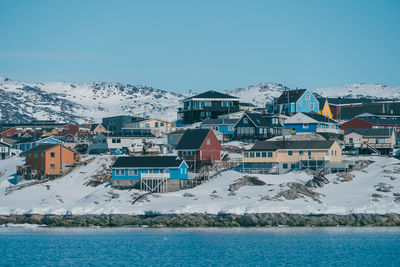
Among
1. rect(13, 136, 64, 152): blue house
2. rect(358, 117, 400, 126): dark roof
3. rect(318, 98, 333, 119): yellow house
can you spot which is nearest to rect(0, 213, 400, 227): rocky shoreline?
rect(13, 136, 64, 152): blue house

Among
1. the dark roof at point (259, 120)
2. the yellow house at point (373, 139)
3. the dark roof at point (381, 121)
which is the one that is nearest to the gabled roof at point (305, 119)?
the dark roof at point (259, 120)

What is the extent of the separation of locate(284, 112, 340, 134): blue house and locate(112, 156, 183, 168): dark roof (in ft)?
103

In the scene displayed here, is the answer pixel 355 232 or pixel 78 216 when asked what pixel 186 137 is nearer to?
pixel 78 216

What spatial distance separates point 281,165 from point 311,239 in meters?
25.7

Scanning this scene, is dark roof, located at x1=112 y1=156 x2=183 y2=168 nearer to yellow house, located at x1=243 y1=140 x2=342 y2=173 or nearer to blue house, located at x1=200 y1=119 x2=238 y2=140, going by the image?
yellow house, located at x1=243 y1=140 x2=342 y2=173

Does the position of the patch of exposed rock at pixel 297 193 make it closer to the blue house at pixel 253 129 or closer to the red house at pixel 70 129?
the blue house at pixel 253 129

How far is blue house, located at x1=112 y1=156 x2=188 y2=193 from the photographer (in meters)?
84.1

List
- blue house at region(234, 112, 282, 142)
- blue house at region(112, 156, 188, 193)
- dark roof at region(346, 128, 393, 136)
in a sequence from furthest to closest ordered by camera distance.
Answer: blue house at region(234, 112, 282, 142) → dark roof at region(346, 128, 393, 136) → blue house at region(112, 156, 188, 193)

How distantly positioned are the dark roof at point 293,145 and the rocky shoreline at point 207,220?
17560 mm

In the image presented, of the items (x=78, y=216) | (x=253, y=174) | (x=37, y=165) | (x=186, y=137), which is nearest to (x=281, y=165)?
(x=253, y=174)

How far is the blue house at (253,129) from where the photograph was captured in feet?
358

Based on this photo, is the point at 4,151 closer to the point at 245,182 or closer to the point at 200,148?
the point at 200,148

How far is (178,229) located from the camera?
71.8m

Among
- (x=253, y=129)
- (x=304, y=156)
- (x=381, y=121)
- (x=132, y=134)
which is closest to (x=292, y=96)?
(x=381, y=121)
